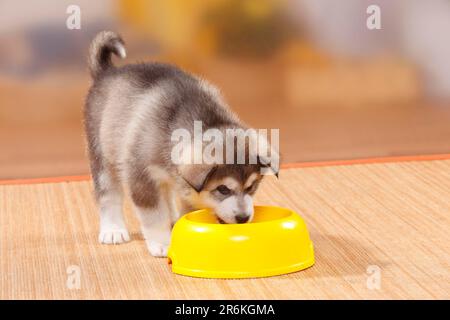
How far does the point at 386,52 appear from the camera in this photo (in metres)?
4.57

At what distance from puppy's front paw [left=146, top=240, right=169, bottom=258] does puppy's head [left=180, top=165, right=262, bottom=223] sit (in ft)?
1.01

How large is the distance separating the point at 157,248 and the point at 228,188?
0.41 metres

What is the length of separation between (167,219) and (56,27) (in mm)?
1653

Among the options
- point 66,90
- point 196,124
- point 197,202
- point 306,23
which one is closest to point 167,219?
point 197,202

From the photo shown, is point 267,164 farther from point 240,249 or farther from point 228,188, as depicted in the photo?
point 240,249

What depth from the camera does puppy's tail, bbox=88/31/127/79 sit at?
10.9 ft

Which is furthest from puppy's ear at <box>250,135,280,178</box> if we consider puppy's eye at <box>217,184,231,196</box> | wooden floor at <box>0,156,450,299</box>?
wooden floor at <box>0,156,450,299</box>

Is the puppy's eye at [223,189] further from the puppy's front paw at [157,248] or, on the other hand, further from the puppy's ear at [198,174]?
the puppy's front paw at [157,248]

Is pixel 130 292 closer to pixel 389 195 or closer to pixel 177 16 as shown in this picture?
pixel 389 195

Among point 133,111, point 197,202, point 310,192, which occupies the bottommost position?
point 310,192

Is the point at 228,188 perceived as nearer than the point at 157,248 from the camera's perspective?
Yes

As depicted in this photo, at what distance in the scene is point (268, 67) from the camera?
4500 millimetres

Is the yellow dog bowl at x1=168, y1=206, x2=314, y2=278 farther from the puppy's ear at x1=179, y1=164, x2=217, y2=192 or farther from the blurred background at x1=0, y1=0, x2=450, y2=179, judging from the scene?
the blurred background at x1=0, y1=0, x2=450, y2=179

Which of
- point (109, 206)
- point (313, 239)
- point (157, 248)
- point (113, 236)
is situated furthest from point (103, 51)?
point (313, 239)
